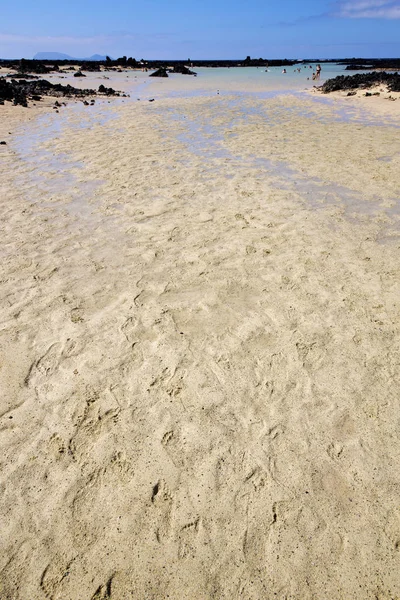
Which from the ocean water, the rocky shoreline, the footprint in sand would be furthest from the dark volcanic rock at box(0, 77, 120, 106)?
the footprint in sand

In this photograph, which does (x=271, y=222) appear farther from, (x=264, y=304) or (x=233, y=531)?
(x=233, y=531)

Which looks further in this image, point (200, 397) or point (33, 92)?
point (33, 92)

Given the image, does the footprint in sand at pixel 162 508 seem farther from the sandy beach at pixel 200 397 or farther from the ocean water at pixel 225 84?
the ocean water at pixel 225 84

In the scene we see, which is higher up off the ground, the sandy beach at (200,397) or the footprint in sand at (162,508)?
the sandy beach at (200,397)

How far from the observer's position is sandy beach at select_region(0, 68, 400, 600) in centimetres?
219

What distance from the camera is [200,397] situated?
3.18m

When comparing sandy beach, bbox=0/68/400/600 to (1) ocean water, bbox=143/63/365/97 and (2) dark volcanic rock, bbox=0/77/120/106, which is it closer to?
(2) dark volcanic rock, bbox=0/77/120/106

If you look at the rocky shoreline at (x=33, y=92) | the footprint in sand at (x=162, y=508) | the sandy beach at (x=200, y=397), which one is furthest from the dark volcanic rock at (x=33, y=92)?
the footprint in sand at (x=162, y=508)

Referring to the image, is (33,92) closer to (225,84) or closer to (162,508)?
(225,84)

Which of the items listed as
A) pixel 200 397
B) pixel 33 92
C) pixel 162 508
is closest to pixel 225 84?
pixel 33 92

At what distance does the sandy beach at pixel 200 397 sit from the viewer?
219 centimetres

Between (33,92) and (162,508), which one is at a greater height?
(33,92)

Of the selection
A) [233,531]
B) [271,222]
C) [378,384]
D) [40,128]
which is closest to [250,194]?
[271,222]

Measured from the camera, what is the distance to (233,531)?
2.30 m
